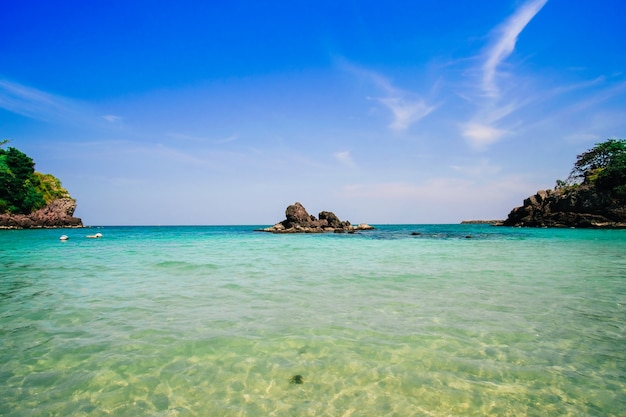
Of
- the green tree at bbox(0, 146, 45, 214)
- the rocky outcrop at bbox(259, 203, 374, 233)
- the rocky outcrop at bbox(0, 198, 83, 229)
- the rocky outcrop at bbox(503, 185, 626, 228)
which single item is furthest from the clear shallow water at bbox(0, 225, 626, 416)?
the rocky outcrop at bbox(0, 198, 83, 229)

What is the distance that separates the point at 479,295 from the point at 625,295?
4.12 metres

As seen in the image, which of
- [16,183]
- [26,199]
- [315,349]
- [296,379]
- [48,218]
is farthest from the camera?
[48,218]

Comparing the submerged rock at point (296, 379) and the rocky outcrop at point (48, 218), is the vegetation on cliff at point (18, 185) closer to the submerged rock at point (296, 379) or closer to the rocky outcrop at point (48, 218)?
the rocky outcrop at point (48, 218)

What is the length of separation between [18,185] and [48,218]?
12.5m

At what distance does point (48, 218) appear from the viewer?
8844cm

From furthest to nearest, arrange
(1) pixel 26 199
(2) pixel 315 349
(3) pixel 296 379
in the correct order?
(1) pixel 26 199 < (2) pixel 315 349 < (3) pixel 296 379

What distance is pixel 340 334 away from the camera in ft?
19.1

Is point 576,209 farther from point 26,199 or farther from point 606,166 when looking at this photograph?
point 26,199

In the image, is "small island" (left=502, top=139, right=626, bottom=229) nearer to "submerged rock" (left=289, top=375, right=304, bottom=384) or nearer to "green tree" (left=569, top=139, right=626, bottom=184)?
"green tree" (left=569, top=139, right=626, bottom=184)

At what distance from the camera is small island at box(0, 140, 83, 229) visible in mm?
77938

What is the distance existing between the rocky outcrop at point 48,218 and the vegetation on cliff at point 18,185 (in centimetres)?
164

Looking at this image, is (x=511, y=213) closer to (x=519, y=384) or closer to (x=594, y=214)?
(x=594, y=214)

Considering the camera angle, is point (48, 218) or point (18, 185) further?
point (48, 218)

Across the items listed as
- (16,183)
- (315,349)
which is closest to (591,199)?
(315,349)
